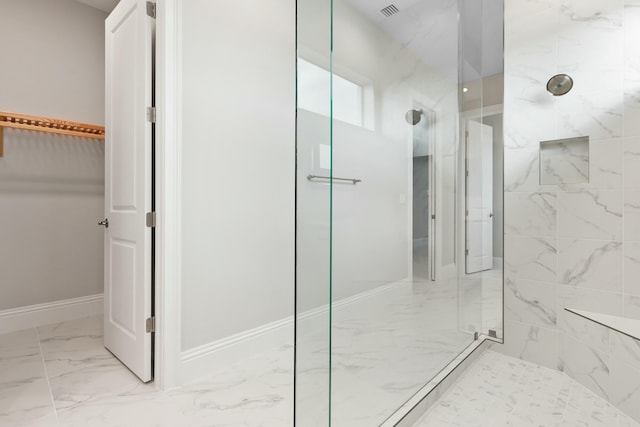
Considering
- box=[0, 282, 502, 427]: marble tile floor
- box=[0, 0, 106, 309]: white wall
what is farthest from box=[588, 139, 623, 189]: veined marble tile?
box=[0, 0, 106, 309]: white wall

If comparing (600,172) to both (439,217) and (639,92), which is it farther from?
(439,217)

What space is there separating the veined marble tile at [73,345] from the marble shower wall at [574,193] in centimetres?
247

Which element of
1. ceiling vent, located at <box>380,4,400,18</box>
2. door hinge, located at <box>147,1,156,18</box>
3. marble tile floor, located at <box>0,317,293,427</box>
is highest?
door hinge, located at <box>147,1,156,18</box>

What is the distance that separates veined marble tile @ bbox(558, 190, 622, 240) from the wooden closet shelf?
130 inches

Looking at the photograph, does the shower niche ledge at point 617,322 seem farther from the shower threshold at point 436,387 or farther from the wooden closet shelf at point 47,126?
the wooden closet shelf at point 47,126

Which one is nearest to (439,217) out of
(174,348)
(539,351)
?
(539,351)

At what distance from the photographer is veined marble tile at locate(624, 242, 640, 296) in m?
1.48

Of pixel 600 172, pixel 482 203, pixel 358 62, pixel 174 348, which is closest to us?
pixel 358 62

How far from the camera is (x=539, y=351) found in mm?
1843

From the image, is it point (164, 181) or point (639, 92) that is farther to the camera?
point (164, 181)

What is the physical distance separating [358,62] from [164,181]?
1.09 meters

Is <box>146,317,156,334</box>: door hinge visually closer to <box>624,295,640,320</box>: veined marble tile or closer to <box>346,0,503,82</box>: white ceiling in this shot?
<box>346,0,503,82</box>: white ceiling

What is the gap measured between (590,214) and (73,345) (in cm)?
313

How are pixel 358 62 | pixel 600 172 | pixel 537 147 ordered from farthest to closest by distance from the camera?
pixel 537 147 < pixel 600 172 < pixel 358 62
